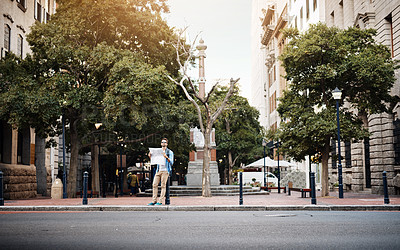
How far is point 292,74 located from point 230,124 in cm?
3381

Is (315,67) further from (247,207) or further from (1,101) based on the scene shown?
(1,101)

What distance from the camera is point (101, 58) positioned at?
75.5 feet

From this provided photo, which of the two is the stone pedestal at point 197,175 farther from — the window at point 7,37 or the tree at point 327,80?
the window at point 7,37

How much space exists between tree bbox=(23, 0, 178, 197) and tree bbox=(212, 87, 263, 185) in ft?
90.7

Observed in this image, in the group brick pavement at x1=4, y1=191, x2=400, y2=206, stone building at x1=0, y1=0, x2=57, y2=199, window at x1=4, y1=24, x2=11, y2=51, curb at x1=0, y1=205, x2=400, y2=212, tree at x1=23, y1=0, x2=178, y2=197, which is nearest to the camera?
curb at x1=0, y1=205, x2=400, y2=212

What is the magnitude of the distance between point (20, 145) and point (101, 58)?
9087 millimetres

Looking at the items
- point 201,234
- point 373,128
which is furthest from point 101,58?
point 201,234

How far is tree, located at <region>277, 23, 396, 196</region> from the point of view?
843 inches

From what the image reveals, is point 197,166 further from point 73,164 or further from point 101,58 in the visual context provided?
Answer: point 101,58

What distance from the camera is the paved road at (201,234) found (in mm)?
7043

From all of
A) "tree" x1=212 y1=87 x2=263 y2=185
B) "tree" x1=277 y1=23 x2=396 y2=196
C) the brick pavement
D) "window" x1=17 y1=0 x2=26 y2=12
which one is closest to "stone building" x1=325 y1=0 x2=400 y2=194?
"tree" x1=277 y1=23 x2=396 y2=196

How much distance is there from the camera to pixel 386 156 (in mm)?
24594

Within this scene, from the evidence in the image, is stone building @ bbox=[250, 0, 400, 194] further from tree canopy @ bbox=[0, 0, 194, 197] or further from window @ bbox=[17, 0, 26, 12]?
window @ bbox=[17, 0, 26, 12]

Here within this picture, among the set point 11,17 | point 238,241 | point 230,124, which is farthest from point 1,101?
point 230,124
